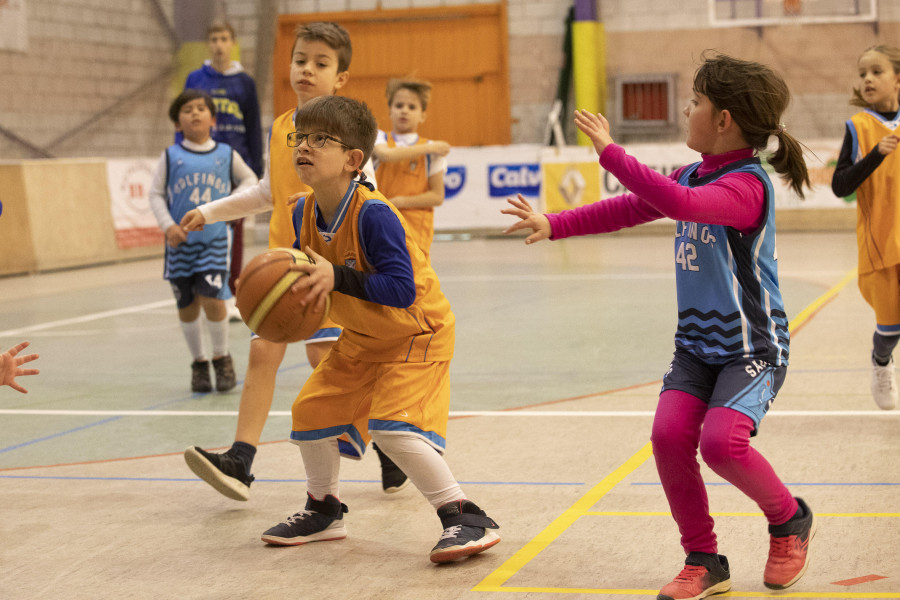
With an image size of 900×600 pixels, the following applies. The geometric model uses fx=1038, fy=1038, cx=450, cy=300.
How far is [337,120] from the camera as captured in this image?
321cm

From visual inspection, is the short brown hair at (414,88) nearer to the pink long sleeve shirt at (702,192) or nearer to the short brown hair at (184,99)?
the short brown hair at (184,99)

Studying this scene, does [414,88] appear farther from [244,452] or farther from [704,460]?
[704,460]

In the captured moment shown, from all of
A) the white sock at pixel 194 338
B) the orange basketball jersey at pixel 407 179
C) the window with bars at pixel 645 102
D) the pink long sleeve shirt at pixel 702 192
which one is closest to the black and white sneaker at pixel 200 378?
the white sock at pixel 194 338

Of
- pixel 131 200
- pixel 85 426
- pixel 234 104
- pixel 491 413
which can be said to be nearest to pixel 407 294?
pixel 491 413

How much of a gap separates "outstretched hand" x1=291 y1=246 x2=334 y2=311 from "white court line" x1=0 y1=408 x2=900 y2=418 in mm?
2393

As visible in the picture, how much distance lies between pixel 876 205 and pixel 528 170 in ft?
39.0

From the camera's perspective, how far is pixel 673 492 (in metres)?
2.87

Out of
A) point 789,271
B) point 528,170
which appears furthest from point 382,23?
point 789,271

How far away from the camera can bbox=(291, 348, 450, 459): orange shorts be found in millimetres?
3221

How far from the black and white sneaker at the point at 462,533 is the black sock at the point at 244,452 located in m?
0.91

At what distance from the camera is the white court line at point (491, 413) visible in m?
5.00

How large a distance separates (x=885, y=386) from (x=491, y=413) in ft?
6.17

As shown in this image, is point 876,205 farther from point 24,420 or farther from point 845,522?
point 24,420

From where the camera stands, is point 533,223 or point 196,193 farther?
point 196,193
